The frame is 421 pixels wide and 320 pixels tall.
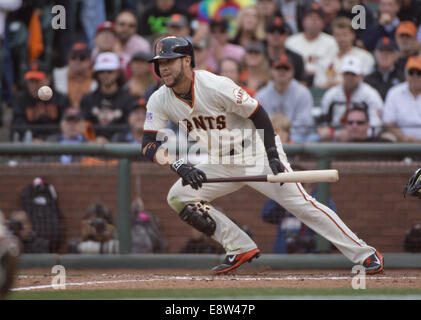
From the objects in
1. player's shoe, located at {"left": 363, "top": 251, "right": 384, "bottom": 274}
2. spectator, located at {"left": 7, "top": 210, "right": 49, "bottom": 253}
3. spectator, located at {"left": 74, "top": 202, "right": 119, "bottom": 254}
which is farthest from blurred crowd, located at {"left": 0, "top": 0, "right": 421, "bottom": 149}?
player's shoe, located at {"left": 363, "top": 251, "right": 384, "bottom": 274}

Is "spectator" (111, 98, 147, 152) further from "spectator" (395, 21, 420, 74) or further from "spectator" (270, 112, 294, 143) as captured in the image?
"spectator" (395, 21, 420, 74)

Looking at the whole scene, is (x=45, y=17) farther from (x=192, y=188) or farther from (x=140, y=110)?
(x=192, y=188)

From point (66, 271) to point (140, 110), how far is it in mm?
1994

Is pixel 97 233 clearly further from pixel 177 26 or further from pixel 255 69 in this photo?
pixel 177 26

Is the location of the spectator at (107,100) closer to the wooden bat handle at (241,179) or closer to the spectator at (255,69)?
the spectator at (255,69)

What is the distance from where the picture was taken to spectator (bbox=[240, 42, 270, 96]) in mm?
9758

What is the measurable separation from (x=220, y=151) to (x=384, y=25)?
467cm

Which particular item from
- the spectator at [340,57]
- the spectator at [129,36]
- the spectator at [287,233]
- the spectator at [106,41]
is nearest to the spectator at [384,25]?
the spectator at [340,57]

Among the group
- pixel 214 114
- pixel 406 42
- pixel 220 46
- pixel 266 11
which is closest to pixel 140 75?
pixel 220 46

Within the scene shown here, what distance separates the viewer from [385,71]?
9.65 meters

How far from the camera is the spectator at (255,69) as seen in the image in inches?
384

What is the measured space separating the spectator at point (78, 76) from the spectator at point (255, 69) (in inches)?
71.3

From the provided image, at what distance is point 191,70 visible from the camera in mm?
6336
